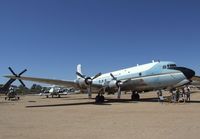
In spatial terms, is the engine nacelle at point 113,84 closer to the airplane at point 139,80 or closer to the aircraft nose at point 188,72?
the airplane at point 139,80

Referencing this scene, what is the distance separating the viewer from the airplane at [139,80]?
86.5ft

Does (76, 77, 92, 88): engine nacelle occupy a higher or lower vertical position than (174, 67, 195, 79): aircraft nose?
lower

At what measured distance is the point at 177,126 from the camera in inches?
433

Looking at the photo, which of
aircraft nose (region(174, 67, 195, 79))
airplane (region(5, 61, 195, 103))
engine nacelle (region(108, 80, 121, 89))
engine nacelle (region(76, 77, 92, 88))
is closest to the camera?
aircraft nose (region(174, 67, 195, 79))

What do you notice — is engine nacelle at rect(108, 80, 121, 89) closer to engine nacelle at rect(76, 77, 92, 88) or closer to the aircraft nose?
engine nacelle at rect(76, 77, 92, 88)

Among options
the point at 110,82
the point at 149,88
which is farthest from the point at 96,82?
the point at 149,88

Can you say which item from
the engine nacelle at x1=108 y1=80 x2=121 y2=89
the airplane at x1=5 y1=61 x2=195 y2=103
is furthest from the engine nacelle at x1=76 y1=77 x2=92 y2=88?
the engine nacelle at x1=108 y1=80 x2=121 y2=89

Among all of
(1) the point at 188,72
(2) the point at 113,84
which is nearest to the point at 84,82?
(2) the point at 113,84

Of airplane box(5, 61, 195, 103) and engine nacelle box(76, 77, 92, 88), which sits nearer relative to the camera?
airplane box(5, 61, 195, 103)

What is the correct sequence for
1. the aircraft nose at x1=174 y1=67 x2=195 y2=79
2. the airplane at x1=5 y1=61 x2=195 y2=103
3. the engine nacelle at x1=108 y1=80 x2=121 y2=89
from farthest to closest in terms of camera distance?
1. the engine nacelle at x1=108 y1=80 x2=121 y2=89
2. the airplane at x1=5 y1=61 x2=195 y2=103
3. the aircraft nose at x1=174 y1=67 x2=195 y2=79

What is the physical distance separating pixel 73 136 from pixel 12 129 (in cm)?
292

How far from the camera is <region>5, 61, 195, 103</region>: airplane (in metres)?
26.4

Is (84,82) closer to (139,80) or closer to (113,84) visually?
(113,84)

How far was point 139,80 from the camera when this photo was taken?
2934 cm
